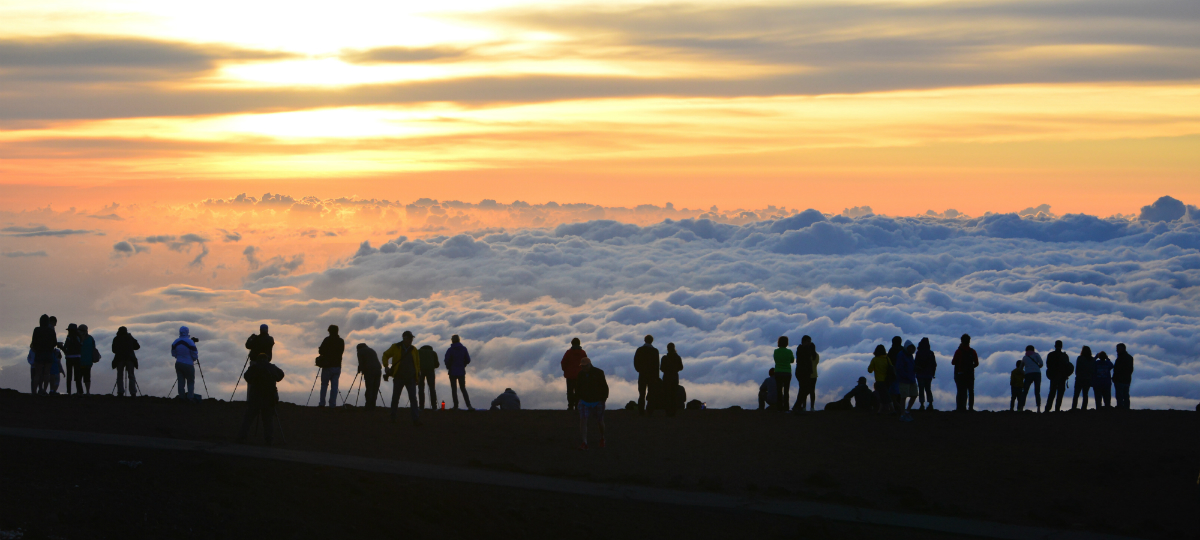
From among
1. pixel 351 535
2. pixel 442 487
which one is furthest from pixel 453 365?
pixel 351 535

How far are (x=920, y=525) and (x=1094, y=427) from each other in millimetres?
8862

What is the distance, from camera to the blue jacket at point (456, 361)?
19.2m

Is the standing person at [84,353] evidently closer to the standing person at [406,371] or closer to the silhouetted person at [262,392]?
the standing person at [406,371]

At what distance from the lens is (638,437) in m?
16.1

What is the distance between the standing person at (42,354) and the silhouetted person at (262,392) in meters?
8.70

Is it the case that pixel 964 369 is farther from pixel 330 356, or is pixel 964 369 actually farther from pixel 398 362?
pixel 330 356

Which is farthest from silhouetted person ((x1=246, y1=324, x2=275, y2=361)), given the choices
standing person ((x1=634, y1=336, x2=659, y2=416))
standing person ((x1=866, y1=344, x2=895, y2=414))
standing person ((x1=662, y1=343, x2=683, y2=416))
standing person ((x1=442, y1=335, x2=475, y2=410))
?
standing person ((x1=866, y1=344, x2=895, y2=414))

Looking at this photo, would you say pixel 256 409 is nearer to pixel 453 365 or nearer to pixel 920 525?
pixel 453 365

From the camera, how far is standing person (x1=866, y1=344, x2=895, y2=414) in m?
18.1

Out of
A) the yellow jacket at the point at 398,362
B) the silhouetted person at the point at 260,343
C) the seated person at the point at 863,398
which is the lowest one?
the seated person at the point at 863,398

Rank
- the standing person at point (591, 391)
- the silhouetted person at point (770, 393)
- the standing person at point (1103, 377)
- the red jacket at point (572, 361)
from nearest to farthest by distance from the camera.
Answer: the standing person at point (591, 391)
the red jacket at point (572, 361)
the standing person at point (1103, 377)
the silhouetted person at point (770, 393)

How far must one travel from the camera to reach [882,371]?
60.1ft

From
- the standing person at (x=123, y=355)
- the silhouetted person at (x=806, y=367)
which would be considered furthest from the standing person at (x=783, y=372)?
the standing person at (x=123, y=355)

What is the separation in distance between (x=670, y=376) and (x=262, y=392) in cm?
858
